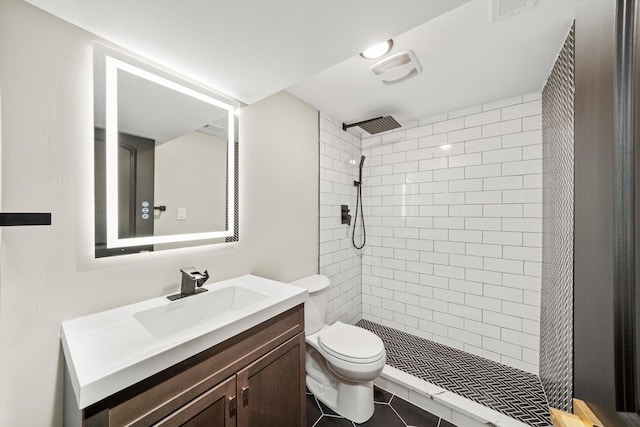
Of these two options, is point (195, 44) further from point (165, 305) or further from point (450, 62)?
point (450, 62)

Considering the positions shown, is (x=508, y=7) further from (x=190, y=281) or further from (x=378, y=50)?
(x=190, y=281)

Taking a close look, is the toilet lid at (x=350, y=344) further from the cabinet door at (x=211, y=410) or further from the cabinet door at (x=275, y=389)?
the cabinet door at (x=211, y=410)

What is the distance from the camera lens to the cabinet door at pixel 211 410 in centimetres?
80

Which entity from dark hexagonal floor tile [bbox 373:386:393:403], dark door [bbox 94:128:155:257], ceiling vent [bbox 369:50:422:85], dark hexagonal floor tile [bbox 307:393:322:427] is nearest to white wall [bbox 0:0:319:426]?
dark door [bbox 94:128:155:257]

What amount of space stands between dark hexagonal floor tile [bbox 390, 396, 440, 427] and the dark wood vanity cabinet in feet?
2.53

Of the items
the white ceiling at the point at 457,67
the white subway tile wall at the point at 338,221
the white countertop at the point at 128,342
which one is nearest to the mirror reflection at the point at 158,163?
the white countertop at the point at 128,342

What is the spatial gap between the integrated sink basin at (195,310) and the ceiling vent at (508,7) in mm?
1760

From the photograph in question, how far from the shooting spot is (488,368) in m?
1.97

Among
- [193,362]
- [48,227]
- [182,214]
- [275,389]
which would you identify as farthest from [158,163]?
[275,389]

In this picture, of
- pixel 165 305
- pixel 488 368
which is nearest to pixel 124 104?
pixel 165 305

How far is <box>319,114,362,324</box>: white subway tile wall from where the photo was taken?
A: 7.69ft

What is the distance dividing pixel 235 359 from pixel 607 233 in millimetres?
Answer: 1116

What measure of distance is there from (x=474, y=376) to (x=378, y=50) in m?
2.39

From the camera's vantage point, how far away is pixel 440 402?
159 cm
